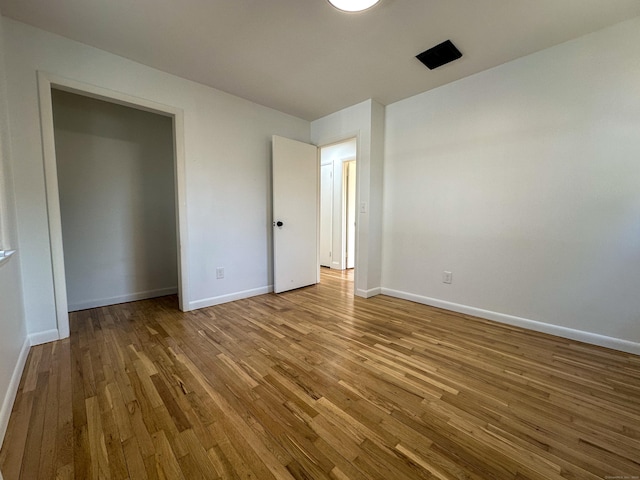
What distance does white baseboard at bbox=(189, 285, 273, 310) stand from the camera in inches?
107

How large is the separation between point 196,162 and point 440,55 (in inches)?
96.9

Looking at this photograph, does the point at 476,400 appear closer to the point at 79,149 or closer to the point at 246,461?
the point at 246,461

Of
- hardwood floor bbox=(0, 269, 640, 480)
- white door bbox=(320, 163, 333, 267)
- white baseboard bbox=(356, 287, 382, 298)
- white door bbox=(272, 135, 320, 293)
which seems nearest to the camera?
hardwood floor bbox=(0, 269, 640, 480)

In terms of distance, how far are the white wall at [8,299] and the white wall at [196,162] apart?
10 cm

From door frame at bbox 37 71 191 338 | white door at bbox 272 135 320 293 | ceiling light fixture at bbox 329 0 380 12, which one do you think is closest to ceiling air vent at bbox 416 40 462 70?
ceiling light fixture at bbox 329 0 380 12

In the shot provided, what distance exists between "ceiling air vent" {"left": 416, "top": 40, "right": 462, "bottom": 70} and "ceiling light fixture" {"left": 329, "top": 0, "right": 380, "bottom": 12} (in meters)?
0.76

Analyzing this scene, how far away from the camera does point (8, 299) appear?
4.69 feet

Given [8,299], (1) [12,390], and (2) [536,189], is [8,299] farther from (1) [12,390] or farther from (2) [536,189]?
(2) [536,189]

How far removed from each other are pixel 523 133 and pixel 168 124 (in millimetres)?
3863

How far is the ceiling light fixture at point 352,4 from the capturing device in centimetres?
153

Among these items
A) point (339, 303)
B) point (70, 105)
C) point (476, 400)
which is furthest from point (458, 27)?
point (70, 105)

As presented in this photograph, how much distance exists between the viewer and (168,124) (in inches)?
126

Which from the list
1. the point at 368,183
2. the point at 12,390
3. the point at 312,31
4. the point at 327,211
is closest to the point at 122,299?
the point at 12,390

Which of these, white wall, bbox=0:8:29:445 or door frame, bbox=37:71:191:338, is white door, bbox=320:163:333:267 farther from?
white wall, bbox=0:8:29:445
